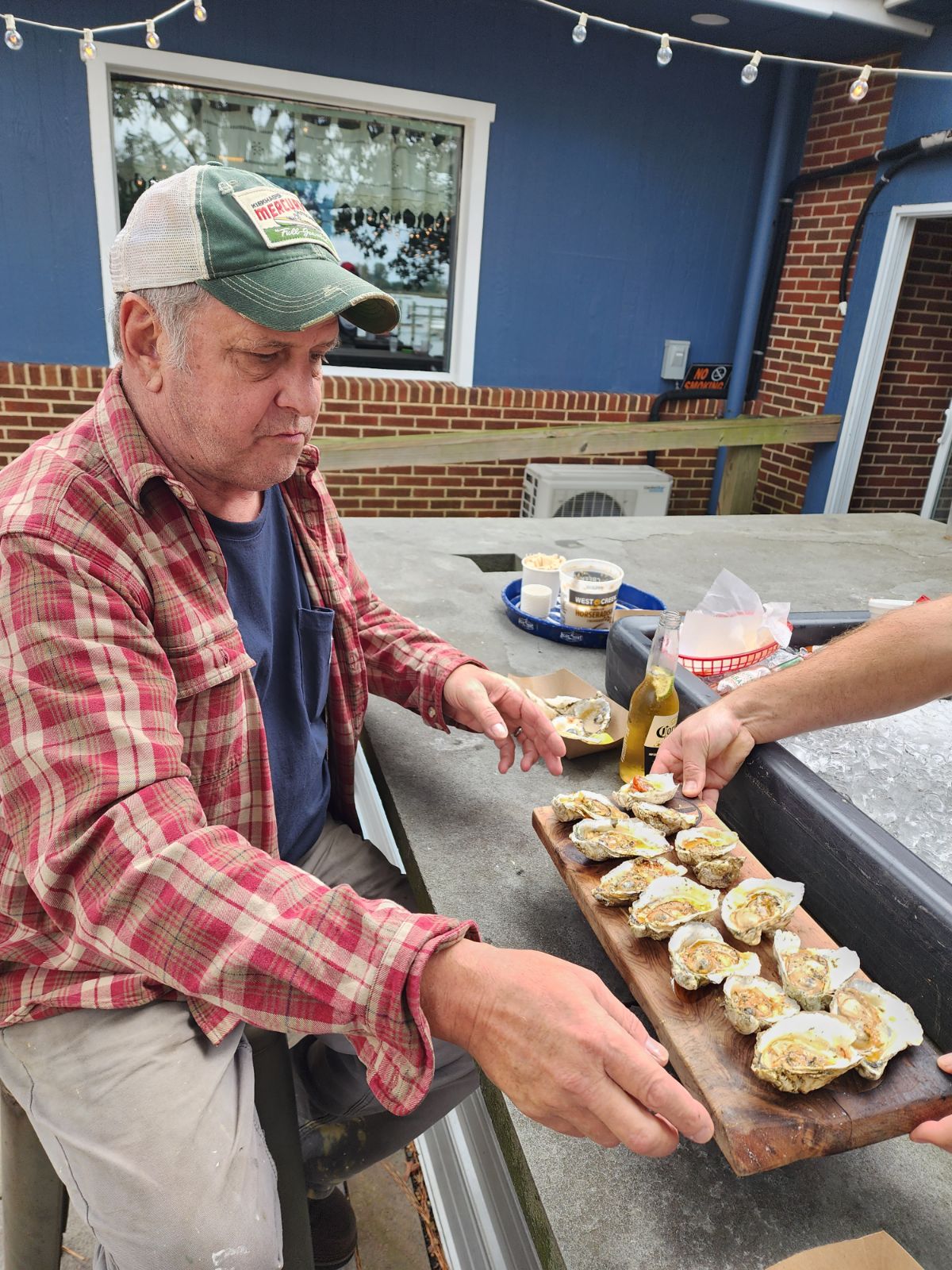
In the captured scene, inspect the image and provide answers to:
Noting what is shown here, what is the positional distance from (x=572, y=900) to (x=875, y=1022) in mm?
422

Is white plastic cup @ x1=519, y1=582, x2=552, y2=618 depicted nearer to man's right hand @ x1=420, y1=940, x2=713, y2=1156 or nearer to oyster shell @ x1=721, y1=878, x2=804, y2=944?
oyster shell @ x1=721, y1=878, x2=804, y2=944

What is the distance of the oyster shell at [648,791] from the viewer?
1202mm

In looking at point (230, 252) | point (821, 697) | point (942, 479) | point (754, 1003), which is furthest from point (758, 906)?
point (942, 479)

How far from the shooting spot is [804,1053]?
818 mm

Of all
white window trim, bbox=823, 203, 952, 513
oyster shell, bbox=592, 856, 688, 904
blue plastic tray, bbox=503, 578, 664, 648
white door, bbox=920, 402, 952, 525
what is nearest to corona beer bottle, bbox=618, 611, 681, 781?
oyster shell, bbox=592, 856, 688, 904

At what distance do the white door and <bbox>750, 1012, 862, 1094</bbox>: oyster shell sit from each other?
4446mm

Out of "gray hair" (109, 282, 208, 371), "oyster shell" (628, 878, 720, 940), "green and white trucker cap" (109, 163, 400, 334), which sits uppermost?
"green and white trucker cap" (109, 163, 400, 334)

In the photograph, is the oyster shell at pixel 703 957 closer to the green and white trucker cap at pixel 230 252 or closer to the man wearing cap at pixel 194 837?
the man wearing cap at pixel 194 837

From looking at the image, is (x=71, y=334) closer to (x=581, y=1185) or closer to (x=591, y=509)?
(x=591, y=509)

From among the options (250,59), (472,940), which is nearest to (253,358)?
(472,940)

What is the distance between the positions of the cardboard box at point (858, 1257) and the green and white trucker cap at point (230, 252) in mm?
1122

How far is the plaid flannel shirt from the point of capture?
85cm

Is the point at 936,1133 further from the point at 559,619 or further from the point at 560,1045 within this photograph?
the point at 559,619

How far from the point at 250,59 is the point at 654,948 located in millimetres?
4687
